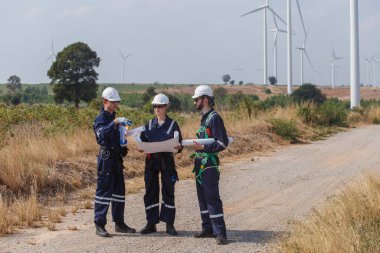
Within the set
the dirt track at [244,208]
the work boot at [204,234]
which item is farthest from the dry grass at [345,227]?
the work boot at [204,234]

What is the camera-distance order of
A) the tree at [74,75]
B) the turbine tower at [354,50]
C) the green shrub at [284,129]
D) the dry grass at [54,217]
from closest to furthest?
1. the dry grass at [54,217]
2. the green shrub at [284,129]
3. the turbine tower at [354,50]
4. the tree at [74,75]

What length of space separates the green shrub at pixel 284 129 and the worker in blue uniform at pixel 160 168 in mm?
14923

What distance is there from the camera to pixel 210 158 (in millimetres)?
8320

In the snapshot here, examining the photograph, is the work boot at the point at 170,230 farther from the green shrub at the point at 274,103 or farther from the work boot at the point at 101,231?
the green shrub at the point at 274,103

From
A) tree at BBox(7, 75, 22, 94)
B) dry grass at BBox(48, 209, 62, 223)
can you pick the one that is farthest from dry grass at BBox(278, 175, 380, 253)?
tree at BBox(7, 75, 22, 94)

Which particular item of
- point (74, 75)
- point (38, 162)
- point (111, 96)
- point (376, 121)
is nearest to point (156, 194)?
point (111, 96)

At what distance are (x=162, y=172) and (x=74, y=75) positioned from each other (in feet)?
180

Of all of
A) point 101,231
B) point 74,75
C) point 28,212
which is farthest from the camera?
point 74,75

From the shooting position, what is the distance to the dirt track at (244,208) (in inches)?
322

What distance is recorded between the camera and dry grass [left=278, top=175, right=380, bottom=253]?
649 centimetres

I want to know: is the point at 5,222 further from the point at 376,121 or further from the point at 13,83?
the point at 13,83

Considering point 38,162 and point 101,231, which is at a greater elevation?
point 38,162

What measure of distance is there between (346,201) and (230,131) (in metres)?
12.7

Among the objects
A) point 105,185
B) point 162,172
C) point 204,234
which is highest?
point 162,172
